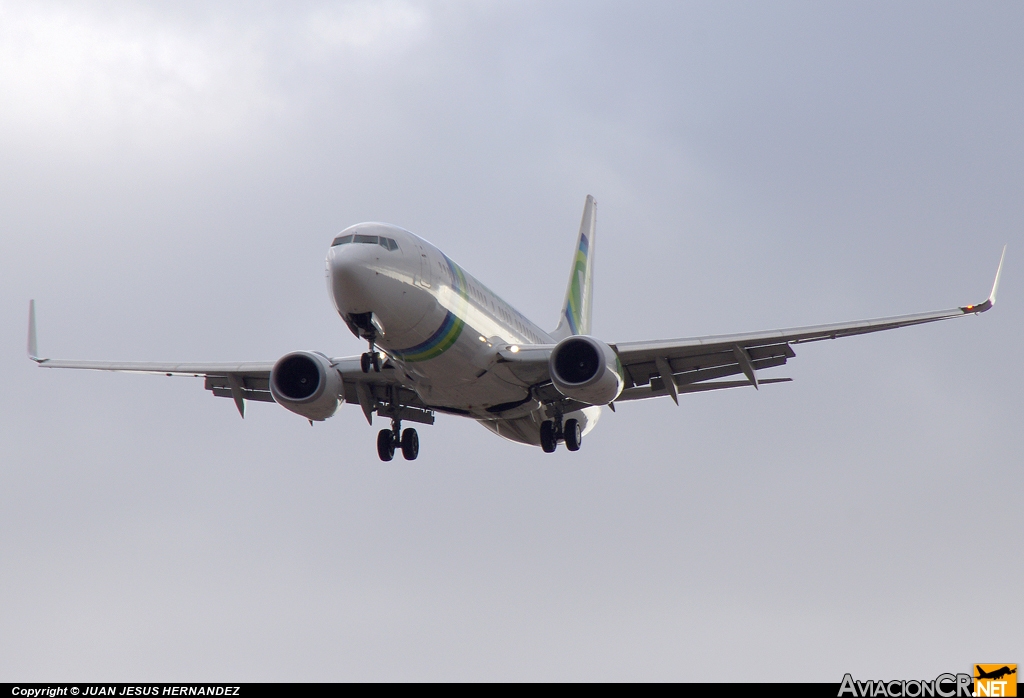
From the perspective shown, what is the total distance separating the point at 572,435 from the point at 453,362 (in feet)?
16.2

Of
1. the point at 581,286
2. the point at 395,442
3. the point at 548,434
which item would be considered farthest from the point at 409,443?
the point at 581,286

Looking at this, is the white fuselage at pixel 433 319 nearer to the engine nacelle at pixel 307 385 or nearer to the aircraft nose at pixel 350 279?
the aircraft nose at pixel 350 279

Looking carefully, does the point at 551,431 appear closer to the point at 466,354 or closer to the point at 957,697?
the point at 466,354

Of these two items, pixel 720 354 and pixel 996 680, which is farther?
pixel 720 354

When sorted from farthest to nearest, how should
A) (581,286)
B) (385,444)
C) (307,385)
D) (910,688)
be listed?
(581,286) < (385,444) < (307,385) < (910,688)

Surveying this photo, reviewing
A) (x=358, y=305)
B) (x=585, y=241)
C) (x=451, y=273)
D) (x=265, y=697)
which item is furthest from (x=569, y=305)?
(x=265, y=697)

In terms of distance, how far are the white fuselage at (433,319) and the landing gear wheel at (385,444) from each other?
243 centimetres

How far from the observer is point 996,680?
2178cm

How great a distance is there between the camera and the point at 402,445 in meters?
29.4

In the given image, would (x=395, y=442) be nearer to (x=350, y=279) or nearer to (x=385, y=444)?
(x=385, y=444)

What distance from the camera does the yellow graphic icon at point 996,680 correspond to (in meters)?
21.1

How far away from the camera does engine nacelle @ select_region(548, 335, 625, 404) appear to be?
24641mm

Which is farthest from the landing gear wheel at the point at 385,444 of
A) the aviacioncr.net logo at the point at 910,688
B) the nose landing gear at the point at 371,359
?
the aviacioncr.net logo at the point at 910,688

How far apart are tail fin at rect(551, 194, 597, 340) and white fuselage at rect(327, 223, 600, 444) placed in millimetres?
8339
